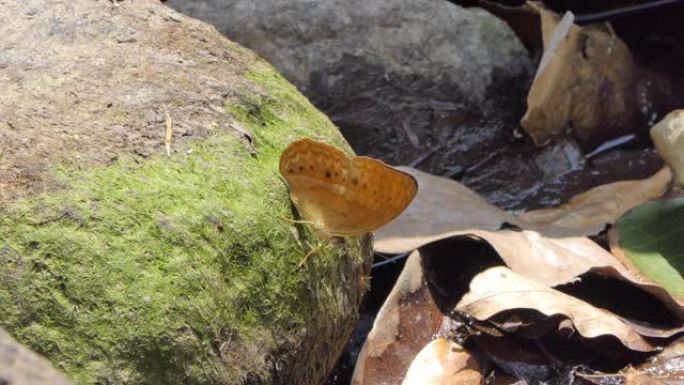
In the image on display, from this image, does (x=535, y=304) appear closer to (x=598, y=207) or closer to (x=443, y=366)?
(x=443, y=366)

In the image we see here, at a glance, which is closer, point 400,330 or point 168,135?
point 168,135

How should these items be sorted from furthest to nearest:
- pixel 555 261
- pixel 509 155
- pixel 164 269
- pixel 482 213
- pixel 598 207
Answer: pixel 509 155 → pixel 598 207 → pixel 482 213 → pixel 555 261 → pixel 164 269

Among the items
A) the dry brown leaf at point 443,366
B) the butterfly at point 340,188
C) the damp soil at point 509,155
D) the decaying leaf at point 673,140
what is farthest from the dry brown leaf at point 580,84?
the butterfly at point 340,188

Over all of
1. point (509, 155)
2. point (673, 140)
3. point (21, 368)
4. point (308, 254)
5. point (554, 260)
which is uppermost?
point (21, 368)

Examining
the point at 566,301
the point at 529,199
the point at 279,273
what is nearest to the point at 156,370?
the point at 279,273

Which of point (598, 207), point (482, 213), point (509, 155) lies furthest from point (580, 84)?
point (482, 213)

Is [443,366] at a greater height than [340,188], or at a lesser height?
lesser

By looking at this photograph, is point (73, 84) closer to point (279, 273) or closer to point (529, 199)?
point (279, 273)

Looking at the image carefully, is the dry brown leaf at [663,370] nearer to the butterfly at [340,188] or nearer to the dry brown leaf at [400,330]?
the dry brown leaf at [400,330]
